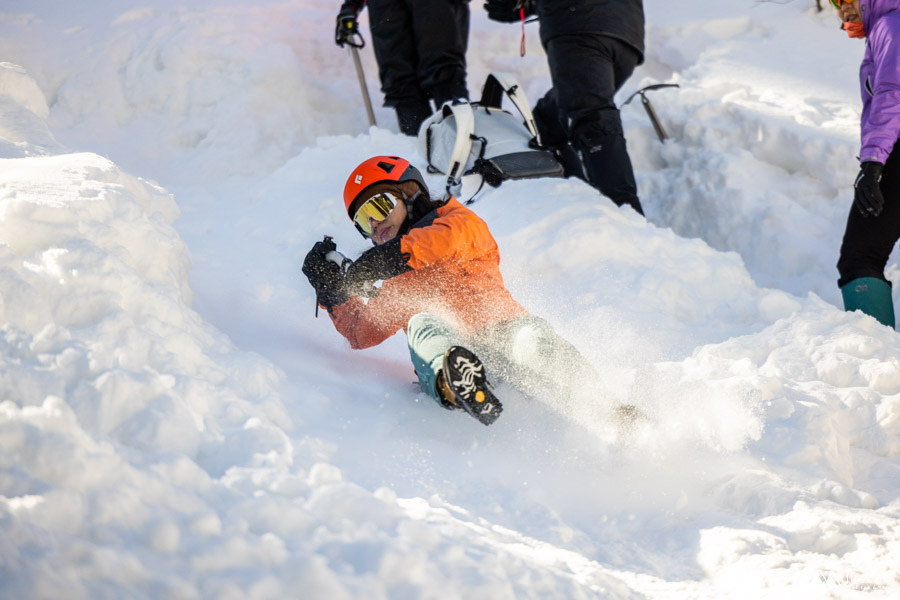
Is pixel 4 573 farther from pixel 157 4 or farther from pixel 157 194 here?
pixel 157 4

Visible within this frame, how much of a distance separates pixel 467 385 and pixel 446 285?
697mm

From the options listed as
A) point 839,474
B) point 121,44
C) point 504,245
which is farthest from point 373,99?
point 839,474

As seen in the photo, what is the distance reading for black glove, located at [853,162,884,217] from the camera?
306 cm

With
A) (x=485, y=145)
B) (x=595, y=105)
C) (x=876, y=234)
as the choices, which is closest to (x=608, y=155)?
Result: (x=595, y=105)

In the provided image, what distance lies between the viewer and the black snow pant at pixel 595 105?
4156 mm

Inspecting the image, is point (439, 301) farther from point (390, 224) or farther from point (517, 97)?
point (517, 97)

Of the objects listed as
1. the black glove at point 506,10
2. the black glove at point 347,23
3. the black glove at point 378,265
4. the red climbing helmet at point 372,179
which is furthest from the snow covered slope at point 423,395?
the black glove at point 506,10

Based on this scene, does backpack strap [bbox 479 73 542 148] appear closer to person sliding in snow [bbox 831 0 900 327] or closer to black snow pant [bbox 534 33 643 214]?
black snow pant [bbox 534 33 643 214]

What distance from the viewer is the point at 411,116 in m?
5.12

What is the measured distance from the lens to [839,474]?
7.33 ft

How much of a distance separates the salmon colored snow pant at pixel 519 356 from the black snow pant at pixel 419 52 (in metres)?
2.83

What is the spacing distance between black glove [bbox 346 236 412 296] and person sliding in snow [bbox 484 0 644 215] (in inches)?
72.3

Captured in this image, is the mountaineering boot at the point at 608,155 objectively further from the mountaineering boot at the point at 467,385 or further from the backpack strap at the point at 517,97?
the mountaineering boot at the point at 467,385

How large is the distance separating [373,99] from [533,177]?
89.0 inches
